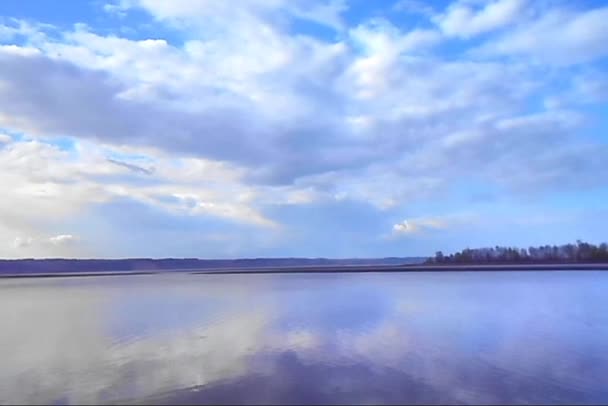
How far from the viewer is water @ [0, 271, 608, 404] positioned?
733 cm

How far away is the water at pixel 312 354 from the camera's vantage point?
733 centimetres

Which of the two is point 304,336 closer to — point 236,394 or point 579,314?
point 236,394

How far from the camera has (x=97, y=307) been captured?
762 inches

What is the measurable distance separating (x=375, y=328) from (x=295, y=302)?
713 centimetres

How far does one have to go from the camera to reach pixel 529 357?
9453mm

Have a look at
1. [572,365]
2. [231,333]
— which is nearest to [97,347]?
[231,333]

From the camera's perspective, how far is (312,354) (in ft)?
32.7

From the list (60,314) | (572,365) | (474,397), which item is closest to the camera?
(474,397)

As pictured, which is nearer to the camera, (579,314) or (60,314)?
(579,314)

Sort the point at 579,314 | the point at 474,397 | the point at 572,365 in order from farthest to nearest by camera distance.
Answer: the point at 579,314 < the point at 572,365 < the point at 474,397

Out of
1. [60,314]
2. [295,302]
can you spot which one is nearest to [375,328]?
[295,302]

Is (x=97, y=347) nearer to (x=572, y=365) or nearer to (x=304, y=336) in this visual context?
(x=304, y=336)

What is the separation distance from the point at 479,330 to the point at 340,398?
21.3ft

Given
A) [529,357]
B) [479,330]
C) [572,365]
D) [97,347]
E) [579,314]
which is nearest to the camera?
[572,365]
